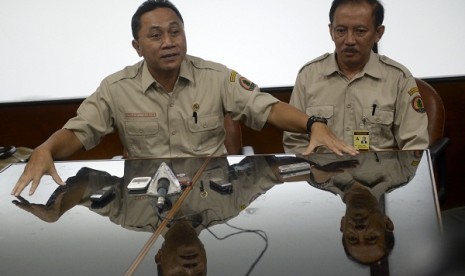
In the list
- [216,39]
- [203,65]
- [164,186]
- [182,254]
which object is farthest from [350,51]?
[182,254]

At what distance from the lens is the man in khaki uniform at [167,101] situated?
2832mm

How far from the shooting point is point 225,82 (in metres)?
2.98

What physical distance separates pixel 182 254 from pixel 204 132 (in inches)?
60.2

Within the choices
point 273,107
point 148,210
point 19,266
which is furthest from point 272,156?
point 19,266

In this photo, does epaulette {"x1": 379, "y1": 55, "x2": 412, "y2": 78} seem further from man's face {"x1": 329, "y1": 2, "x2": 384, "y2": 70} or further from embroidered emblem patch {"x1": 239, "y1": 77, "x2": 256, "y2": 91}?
embroidered emblem patch {"x1": 239, "y1": 77, "x2": 256, "y2": 91}

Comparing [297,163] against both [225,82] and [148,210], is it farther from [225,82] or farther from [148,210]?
[225,82]

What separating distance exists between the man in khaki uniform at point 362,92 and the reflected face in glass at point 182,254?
1.48 meters

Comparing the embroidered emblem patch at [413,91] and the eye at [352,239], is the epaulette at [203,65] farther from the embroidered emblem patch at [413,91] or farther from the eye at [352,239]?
the eye at [352,239]

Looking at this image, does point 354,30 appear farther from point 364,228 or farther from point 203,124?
point 364,228

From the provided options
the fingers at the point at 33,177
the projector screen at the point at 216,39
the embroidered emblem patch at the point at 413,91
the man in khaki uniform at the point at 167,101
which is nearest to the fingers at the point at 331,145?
the man in khaki uniform at the point at 167,101

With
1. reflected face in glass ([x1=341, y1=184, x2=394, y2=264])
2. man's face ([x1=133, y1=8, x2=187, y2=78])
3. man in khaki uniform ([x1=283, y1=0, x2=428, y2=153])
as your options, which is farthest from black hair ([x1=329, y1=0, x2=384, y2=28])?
reflected face in glass ([x1=341, y1=184, x2=394, y2=264])

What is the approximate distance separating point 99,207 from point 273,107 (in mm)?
1202

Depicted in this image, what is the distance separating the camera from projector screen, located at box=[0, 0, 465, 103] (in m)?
3.68

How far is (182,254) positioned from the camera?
1425 mm
